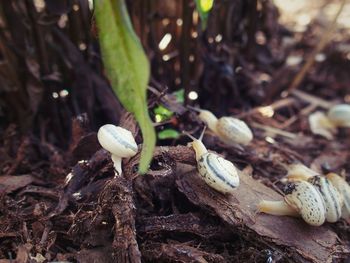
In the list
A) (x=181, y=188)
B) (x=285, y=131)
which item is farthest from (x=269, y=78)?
(x=181, y=188)

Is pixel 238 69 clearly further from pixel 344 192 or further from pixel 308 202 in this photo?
pixel 308 202

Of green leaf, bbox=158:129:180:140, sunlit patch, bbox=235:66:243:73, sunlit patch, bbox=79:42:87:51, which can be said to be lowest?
sunlit patch, bbox=235:66:243:73

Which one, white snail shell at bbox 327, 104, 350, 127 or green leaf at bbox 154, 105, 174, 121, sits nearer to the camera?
green leaf at bbox 154, 105, 174, 121

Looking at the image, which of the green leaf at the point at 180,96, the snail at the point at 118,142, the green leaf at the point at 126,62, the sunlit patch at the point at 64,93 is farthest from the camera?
the sunlit patch at the point at 64,93

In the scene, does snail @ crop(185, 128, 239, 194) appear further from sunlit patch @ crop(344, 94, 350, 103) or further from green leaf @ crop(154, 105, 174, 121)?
sunlit patch @ crop(344, 94, 350, 103)

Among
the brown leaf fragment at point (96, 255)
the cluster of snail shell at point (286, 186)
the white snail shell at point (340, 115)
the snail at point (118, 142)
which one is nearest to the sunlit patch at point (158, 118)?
the cluster of snail shell at point (286, 186)

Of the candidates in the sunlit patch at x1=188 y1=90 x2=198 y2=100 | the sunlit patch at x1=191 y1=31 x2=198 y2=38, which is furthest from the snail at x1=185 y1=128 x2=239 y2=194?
the sunlit patch at x1=191 y1=31 x2=198 y2=38

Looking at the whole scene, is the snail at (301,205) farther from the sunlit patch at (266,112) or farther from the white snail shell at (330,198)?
the sunlit patch at (266,112)
